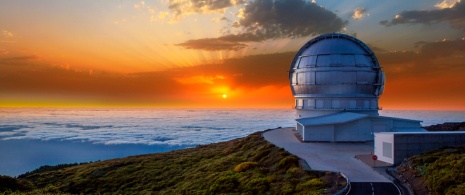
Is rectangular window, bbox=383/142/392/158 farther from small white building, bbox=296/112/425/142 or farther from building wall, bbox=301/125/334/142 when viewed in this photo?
building wall, bbox=301/125/334/142

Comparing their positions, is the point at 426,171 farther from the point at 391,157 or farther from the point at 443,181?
the point at 391,157

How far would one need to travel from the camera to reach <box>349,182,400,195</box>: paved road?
16223 millimetres

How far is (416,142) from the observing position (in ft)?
76.5

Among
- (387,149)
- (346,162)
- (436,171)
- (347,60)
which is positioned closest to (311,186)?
(436,171)

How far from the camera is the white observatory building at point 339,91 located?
34844 mm

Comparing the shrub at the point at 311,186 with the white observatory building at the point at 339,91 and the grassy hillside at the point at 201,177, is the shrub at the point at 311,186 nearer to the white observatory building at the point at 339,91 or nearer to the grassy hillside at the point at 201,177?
the grassy hillside at the point at 201,177

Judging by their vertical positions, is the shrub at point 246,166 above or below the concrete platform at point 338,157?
below

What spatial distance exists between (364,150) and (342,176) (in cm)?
1280

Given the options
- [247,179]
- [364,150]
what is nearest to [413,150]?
[364,150]

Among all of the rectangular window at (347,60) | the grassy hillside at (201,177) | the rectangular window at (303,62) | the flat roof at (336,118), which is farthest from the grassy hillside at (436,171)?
the rectangular window at (303,62)

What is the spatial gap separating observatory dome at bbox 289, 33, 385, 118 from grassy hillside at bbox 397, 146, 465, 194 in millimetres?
17411

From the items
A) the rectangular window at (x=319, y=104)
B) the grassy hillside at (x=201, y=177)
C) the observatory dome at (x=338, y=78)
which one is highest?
the observatory dome at (x=338, y=78)

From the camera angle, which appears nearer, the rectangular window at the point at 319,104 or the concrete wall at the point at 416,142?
the concrete wall at the point at 416,142

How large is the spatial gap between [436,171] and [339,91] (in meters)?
22.2
